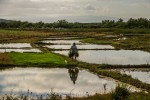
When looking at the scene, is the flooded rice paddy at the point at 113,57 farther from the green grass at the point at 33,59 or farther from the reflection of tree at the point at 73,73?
the reflection of tree at the point at 73,73

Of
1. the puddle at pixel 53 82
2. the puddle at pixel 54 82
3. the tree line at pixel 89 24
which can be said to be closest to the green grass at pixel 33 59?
the puddle at pixel 54 82

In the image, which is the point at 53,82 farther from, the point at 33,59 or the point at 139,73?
the point at 33,59

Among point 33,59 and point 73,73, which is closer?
point 73,73

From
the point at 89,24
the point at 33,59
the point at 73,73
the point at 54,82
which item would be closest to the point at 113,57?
the point at 33,59

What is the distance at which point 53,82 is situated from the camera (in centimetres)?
1477

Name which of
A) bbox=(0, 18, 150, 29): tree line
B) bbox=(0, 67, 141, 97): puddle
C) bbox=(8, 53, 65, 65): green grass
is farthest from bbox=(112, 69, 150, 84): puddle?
bbox=(0, 18, 150, 29): tree line

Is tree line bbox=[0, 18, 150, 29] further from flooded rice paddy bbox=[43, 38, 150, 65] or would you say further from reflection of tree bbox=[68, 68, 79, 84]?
reflection of tree bbox=[68, 68, 79, 84]

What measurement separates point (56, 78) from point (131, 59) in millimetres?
8216

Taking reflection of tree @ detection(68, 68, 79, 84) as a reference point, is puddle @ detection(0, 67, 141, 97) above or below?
above

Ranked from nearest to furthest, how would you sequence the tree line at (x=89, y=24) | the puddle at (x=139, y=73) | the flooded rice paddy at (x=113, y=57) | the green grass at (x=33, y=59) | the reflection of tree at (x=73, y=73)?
the puddle at (x=139, y=73) < the reflection of tree at (x=73, y=73) < the green grass at (x=33, y=59) < the flooded rice paddy at (x=113, y=57) < the tree line at (x=89, y=24)

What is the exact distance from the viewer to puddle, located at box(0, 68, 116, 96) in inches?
511

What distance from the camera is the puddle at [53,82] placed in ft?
42.5

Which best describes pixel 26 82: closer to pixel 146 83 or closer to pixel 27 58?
pixel 146 83

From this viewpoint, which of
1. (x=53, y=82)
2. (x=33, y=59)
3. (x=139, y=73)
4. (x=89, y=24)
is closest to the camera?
(x=53, y=82)
